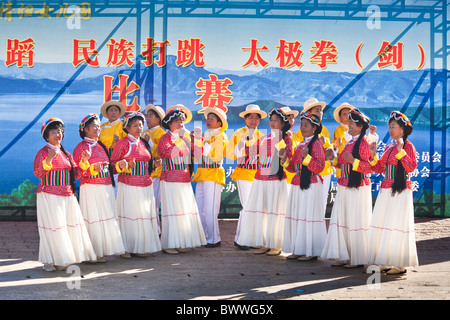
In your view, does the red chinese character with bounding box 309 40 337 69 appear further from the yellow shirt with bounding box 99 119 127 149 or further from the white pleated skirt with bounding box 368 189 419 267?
the white pleated skirt with bounding box 368 189 419 267

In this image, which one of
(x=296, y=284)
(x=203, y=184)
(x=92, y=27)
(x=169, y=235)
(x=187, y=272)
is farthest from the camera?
(x=92, y=27)

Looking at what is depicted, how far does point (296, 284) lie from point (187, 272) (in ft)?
3.62

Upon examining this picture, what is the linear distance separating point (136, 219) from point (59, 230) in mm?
1018

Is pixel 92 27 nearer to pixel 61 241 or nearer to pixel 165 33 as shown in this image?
pixel 165 33

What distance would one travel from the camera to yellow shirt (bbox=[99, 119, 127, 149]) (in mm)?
7508

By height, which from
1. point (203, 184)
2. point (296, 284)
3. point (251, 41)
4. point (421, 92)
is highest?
point (251, 41)

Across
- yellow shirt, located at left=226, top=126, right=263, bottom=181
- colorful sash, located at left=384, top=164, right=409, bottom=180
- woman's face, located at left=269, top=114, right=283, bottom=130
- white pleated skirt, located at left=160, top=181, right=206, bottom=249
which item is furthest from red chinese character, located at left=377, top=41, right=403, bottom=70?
white pleated skirt, located at left=160, top=181, right=206, bottom=249

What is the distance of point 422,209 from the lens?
9.46 m

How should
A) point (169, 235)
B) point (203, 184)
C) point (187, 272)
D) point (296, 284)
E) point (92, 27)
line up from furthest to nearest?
point (92, 27), point (203, 184), point (169, 235), point (187, 272), point (296, 284)

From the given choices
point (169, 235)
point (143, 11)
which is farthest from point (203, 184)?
point (143, 11)

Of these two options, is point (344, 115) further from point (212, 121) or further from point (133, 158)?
point (133, 158)

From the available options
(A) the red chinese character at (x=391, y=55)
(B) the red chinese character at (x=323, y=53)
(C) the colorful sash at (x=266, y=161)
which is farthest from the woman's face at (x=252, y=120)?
(A) the red chinese character at (x=391, y=55)

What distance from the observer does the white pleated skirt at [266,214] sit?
22.7 ft

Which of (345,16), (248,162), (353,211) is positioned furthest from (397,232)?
(345,16)
